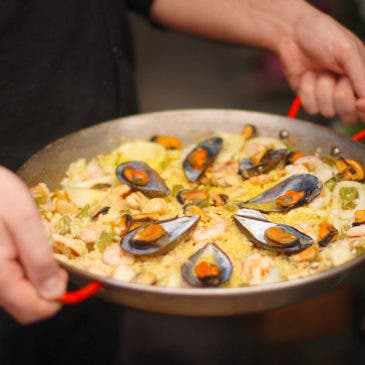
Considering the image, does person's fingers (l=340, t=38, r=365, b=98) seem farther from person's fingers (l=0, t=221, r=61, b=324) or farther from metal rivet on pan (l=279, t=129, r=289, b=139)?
person's fingers (l=0, t=221, r=61, b=324)

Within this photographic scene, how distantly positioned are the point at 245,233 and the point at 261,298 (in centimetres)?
30

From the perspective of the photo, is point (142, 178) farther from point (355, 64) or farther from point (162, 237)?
point (355, 64)

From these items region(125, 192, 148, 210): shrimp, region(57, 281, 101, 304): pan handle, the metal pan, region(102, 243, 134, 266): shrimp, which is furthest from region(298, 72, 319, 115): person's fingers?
region(57, 281, 101, 304): pan handle

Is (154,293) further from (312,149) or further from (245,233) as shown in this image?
(312,149)

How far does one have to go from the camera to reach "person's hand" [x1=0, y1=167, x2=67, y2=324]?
105cm

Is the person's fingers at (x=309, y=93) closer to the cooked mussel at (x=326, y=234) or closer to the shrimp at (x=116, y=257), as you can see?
the cooked mussel at (x=326, y=234)

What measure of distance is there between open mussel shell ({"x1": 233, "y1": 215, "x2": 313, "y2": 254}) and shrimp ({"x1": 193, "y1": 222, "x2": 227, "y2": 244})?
44mm

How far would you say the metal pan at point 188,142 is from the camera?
108 cm

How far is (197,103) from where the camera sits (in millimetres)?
5004

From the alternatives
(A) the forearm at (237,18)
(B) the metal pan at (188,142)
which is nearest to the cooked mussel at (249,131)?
(B) the metal pan at (188,142)

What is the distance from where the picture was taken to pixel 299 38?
189cm

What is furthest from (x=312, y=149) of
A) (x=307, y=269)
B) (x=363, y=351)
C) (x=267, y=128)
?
(x=363, y=351)

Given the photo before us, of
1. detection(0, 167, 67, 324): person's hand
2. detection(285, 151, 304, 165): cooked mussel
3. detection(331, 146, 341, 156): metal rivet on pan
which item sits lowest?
detection(285, 151, 304, 165): cooked mussel

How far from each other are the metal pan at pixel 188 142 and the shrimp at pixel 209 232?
25 centimetres
